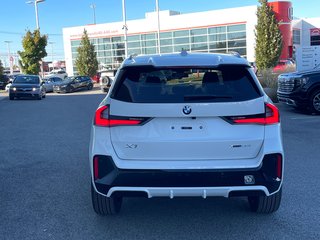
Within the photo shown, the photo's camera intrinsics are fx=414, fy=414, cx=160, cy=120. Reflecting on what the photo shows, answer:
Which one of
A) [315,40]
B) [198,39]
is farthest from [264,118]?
[315,40]

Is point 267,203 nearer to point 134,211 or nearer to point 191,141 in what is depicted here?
point 191,141

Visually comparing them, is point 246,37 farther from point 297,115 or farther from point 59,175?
point 59,175

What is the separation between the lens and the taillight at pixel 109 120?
12.7 ft

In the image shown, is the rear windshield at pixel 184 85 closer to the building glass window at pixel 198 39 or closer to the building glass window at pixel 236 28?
the building glass window at pixel 236 28

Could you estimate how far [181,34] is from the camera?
52.0 metres

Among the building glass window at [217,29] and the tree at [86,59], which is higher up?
the building glass window at [217,29]

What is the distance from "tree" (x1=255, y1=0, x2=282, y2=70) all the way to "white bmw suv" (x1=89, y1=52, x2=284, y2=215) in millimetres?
32006

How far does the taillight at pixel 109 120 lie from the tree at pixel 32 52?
39689 mm

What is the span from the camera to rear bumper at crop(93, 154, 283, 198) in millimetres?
3818

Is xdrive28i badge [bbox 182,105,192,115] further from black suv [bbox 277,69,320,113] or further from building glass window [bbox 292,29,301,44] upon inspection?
building glass window [bbox 292,29,301,44]

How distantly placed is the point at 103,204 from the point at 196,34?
48.3 m

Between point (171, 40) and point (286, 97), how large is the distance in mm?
40317

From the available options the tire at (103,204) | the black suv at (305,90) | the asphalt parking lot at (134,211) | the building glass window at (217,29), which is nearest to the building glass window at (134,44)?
the building glass window at (217,29)

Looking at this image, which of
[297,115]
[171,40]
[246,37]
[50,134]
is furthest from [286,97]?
[171,40]
